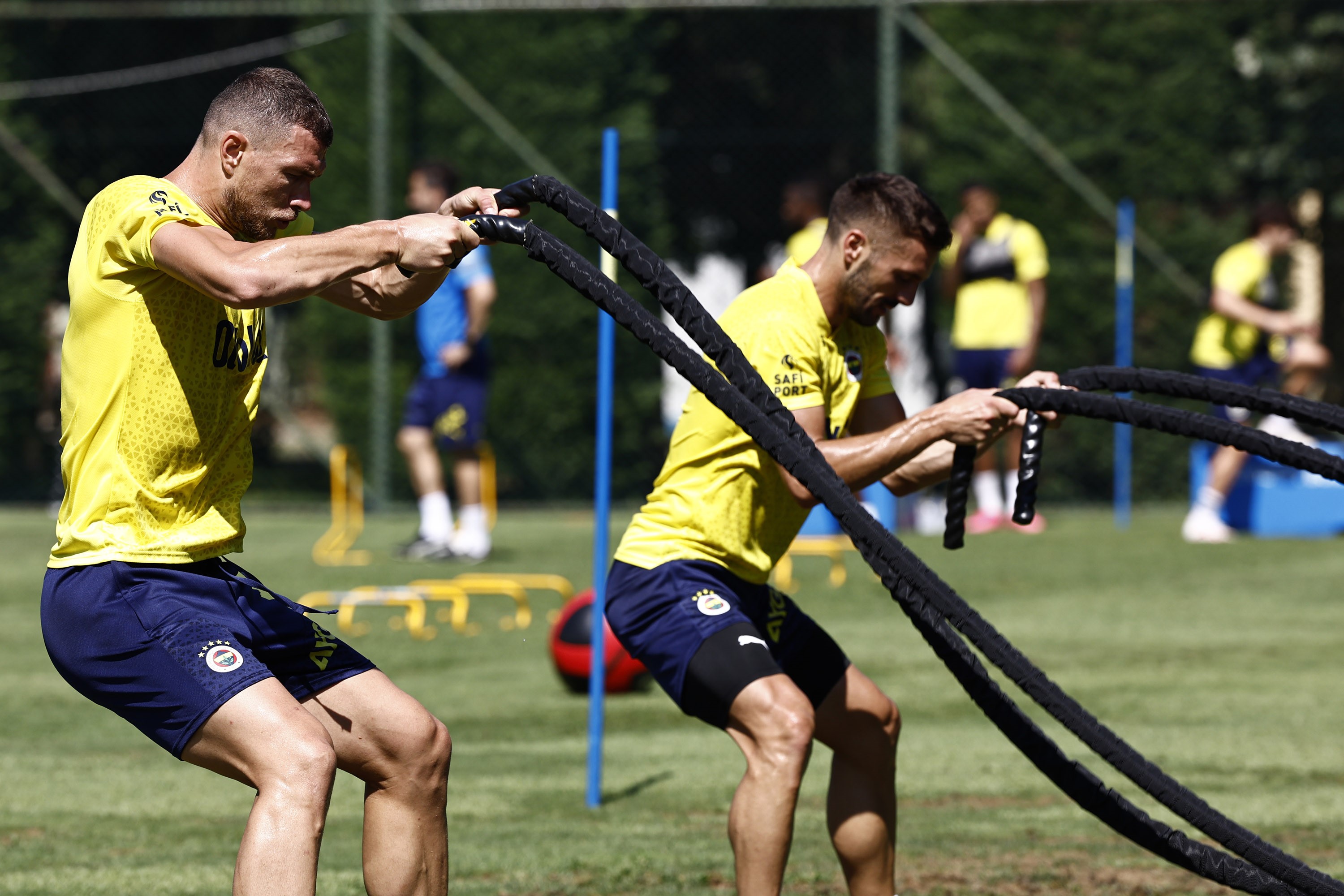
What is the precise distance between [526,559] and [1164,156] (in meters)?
7.23

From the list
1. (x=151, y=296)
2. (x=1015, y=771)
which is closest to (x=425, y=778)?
(x=151, y=296)

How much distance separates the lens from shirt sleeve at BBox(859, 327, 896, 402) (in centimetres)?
486

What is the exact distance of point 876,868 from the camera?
452 centimetres

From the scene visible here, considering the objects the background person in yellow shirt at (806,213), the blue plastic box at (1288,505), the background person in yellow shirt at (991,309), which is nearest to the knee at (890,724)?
the background person in yellow shirt at (806,213)

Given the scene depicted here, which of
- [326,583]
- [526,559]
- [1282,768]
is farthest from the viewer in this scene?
[526,559]

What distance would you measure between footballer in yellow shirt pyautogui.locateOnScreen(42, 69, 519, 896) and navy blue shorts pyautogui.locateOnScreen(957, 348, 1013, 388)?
32.8 ft

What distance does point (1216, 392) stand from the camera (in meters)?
4.05

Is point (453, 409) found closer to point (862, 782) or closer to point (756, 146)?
point (756, 146)

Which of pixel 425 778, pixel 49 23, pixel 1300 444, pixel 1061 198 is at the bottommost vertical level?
pixel 425 778

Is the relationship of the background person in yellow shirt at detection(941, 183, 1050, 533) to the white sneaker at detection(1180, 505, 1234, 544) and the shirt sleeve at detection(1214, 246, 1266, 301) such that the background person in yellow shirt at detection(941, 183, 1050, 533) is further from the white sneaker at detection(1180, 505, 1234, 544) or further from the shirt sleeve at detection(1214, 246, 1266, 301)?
the shirt sleeve at detection(1214, 246, 1266, 301)

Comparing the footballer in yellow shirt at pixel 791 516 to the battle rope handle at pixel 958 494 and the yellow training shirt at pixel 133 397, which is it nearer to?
the battle rope handle at pixel 958 494

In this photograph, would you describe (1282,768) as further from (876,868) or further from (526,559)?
(526,559)

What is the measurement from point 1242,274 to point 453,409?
583 cm

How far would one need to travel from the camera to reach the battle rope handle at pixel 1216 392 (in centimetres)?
400
